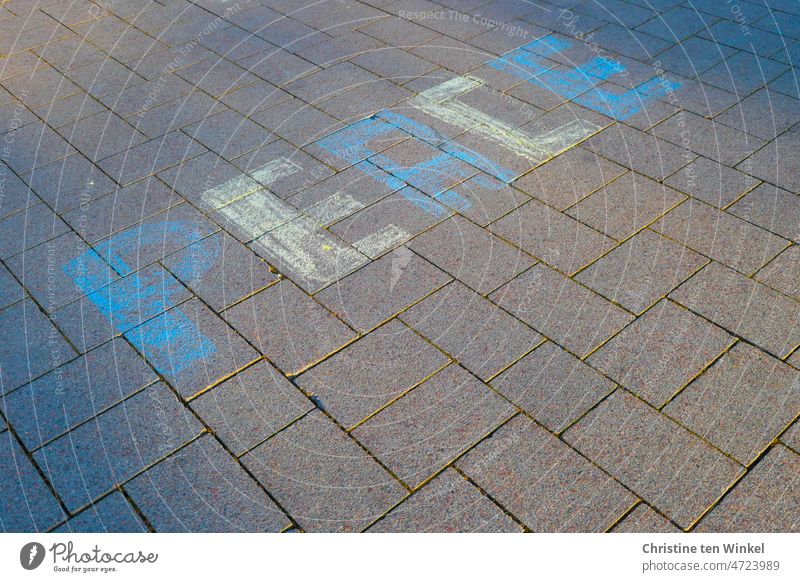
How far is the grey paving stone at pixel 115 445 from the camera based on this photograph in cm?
359

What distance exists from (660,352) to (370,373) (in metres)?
1.52

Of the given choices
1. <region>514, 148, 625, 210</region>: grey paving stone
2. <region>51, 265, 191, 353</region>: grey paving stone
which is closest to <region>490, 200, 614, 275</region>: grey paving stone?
<region>514, 148, 625, 210</region>: grey paving stone

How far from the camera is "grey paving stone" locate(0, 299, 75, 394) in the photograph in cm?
414

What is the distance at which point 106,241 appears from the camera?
16.4ft

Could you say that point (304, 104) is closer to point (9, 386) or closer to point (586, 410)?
point (9, 386)

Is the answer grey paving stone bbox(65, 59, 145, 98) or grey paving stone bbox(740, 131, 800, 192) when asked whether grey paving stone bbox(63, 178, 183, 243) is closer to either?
grey paving stone bbox(65, 59, 145, 98)

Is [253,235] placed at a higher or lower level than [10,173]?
lower

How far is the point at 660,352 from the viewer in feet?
13.3

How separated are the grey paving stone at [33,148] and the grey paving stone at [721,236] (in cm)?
438

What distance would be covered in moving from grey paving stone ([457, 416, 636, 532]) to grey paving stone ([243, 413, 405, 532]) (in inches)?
16.8

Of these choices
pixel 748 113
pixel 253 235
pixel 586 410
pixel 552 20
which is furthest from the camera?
pixel 552 20

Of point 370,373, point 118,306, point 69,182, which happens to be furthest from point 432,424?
point 69,182

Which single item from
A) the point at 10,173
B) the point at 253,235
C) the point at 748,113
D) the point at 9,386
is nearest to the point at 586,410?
the point at 253,235

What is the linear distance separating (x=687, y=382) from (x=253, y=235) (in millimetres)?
2726
